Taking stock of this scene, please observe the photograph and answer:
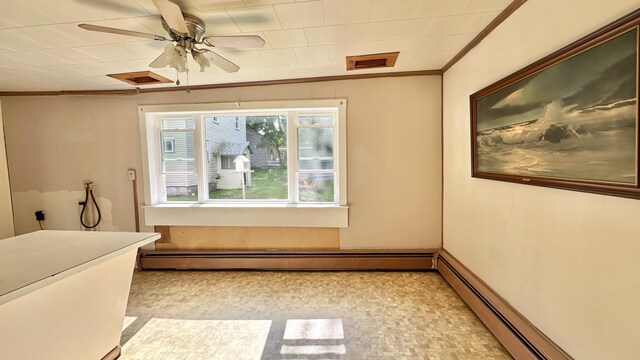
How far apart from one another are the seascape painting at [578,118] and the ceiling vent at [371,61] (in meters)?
1.09

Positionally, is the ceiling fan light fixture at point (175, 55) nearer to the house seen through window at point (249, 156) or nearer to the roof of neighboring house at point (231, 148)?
the house seen through window at point (249, 156)

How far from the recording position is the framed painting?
3.46 feet

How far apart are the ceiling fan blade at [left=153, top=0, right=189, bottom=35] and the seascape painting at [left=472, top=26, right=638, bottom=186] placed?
2062 mm

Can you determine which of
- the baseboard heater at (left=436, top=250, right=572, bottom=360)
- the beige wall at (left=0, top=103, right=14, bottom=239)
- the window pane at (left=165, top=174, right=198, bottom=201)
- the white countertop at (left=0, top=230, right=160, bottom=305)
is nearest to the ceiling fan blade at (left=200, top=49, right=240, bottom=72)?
the white countertop at (left=0, top=230, right=160, bottom=305)

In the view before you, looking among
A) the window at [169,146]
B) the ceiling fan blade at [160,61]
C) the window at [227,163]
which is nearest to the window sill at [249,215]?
the window at [227,163]

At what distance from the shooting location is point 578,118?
1263 millimetres

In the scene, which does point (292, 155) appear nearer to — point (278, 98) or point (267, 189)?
point (267, 189)

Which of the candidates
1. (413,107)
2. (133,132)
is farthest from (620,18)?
(133,132)

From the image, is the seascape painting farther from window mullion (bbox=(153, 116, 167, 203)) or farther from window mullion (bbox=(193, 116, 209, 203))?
window mullion (bbox=(153, 116, 167, 203))

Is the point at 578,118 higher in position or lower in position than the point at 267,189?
higher

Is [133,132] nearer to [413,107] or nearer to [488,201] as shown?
[413,107]

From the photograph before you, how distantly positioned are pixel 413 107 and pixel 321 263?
7.39 feet

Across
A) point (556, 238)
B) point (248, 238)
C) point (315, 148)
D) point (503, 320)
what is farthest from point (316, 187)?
point (556, 238)

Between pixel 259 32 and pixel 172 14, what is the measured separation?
0.74 m
